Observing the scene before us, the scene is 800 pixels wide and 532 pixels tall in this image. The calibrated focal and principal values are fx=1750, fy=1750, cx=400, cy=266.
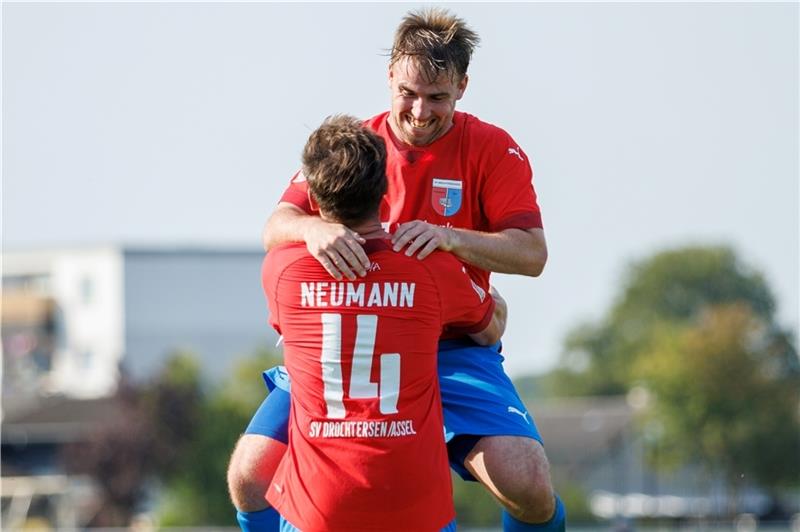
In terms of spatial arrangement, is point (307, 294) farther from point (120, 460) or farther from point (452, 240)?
point (120, 460)

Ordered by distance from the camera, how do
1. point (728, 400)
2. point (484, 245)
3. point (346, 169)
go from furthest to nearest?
point (728, 400), point (484, 245), point (346, 169)

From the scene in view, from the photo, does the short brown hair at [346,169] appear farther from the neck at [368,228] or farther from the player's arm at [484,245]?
the player's arm at [484,245]

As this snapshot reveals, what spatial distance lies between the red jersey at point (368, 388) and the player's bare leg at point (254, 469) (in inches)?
22.9

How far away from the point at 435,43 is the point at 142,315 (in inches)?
3679

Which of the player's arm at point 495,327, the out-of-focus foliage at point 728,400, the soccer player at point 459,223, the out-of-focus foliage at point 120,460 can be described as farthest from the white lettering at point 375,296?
the out-of-focus foliage at point 120,460

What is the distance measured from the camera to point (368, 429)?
23.4 ft

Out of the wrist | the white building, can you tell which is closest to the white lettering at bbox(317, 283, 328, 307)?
the wrist

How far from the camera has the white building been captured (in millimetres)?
99812

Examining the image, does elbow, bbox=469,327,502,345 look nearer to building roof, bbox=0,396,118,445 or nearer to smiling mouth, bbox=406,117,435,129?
smiling mouth, bbox=406,117,435,129

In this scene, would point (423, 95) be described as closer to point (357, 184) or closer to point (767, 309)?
point (357, 184)

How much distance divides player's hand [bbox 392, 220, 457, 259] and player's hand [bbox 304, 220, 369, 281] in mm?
166

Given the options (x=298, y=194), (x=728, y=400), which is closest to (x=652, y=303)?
(x=728, y=400)

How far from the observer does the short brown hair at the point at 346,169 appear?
23.1 ft

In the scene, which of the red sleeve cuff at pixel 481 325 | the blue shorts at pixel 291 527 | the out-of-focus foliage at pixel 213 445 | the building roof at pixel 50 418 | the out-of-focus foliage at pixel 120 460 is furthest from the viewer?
the building roof at pixel 50 418
